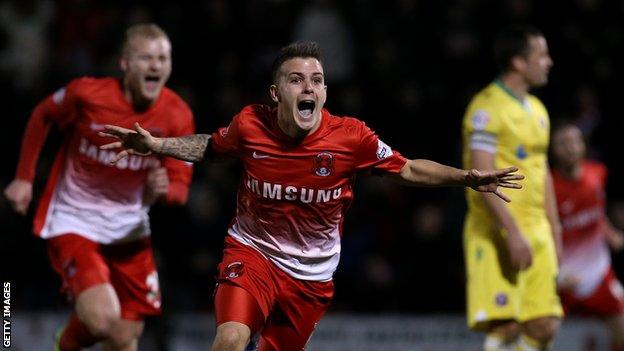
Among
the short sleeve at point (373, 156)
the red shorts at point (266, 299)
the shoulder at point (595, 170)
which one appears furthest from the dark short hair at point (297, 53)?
the shoulder at point (595, 170)

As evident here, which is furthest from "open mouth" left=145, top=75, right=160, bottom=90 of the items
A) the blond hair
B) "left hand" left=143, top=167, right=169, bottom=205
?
"left hand" left=143, top=167, right=169, bottom=205

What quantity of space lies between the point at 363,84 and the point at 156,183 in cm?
482

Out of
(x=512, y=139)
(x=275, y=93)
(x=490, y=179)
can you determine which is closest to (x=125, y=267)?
(x=275, y=93)

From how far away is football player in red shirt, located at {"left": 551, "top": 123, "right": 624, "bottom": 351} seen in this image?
9469mm

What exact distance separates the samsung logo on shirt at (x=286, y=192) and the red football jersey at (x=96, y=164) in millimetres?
1308

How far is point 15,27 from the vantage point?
11.5 meters

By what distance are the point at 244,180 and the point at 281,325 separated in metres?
0.79

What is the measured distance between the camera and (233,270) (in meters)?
5.88

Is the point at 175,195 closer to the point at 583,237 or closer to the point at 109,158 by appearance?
the point at 109,158

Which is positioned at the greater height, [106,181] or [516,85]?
[516,85]

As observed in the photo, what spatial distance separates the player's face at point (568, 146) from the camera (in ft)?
31.1

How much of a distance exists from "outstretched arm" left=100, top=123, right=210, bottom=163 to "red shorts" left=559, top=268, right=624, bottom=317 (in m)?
4.51

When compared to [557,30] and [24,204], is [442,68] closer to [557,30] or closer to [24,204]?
[557,30]

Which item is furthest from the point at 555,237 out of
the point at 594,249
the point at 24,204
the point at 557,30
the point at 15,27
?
the point at 15,27
